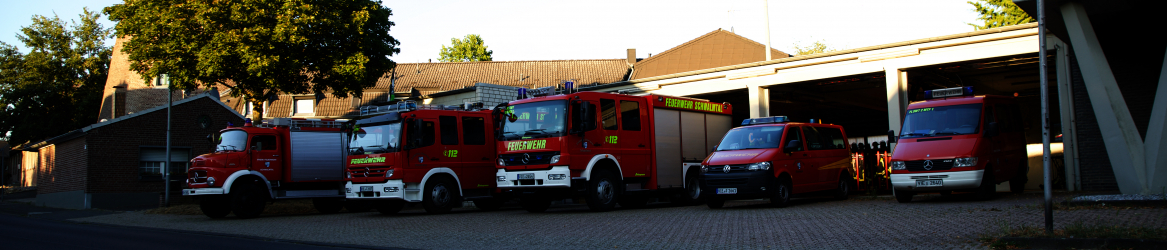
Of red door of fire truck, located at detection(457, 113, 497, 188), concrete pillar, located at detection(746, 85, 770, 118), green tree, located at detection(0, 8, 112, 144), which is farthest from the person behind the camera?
green tree, located at detection(0, 8, 112, 144)

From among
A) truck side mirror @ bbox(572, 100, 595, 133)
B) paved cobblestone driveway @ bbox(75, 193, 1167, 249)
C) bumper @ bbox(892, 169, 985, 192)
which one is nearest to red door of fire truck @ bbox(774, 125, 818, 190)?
paved cobblestone driveway @ bbox(75, 193, 1167, 249)

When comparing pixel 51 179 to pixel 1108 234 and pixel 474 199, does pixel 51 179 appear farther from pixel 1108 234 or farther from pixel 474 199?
pixel 1108 234

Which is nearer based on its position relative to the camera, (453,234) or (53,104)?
(453,234)

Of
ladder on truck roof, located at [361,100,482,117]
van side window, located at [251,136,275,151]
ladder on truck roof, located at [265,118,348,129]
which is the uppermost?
ladder on truck roof, located at [361,100,482,117]

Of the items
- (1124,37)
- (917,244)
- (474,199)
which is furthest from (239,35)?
(1124,37)

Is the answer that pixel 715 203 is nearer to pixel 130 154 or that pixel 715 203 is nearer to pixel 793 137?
Answer: pixel 793 137

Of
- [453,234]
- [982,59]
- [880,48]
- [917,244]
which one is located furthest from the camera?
[880,48]

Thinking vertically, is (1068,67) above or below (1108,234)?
above

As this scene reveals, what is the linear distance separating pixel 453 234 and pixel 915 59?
11.8 meters

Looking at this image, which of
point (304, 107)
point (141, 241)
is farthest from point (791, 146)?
point (304, 107)

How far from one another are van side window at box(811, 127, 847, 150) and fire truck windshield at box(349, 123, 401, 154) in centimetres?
840

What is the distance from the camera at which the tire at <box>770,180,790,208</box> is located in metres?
13.5

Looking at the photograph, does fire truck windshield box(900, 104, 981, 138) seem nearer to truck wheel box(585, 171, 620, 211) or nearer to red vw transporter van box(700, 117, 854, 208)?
red vw transporter van box(700, 117, 854, 208)

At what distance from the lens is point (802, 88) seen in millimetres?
23594
